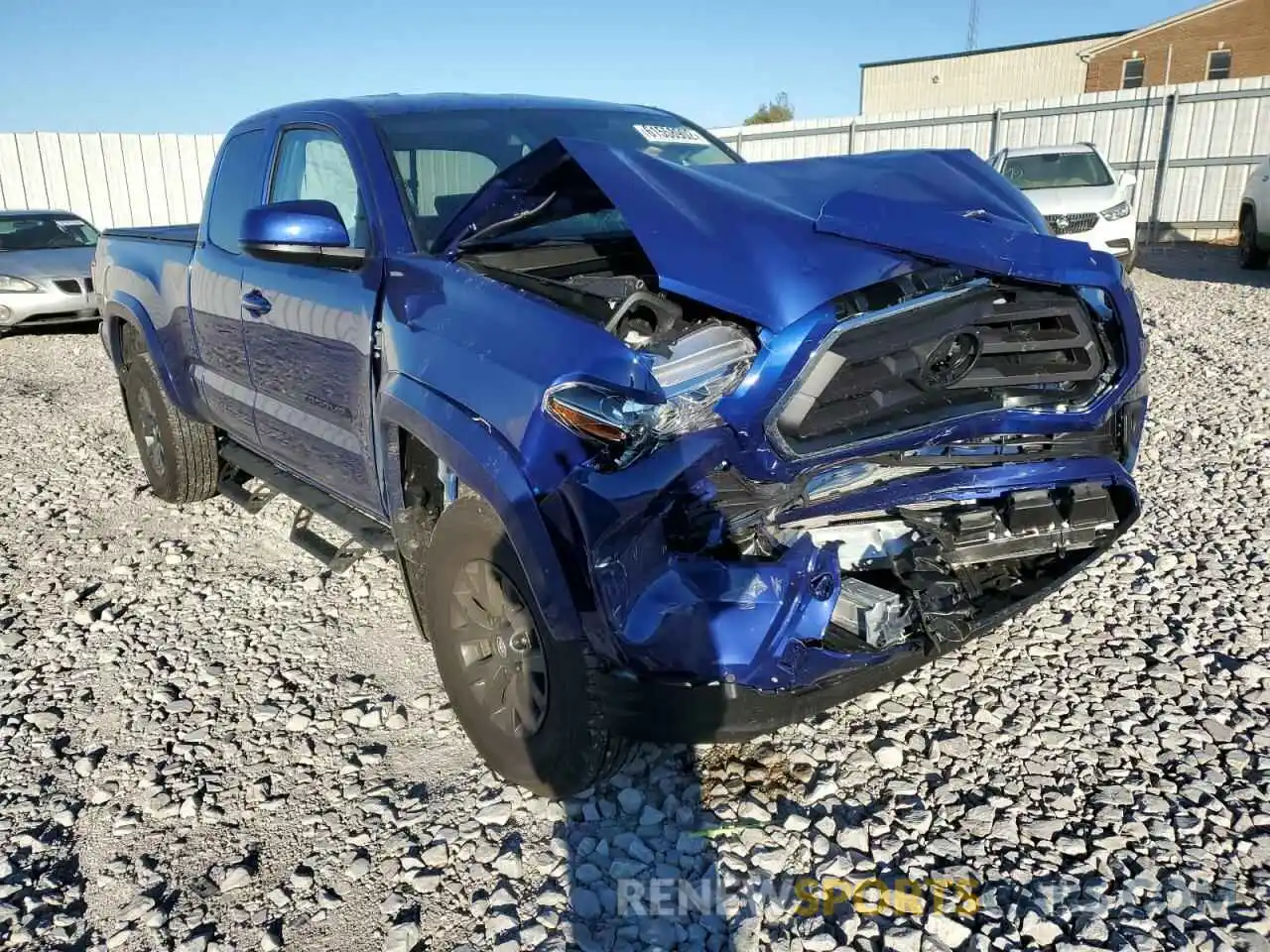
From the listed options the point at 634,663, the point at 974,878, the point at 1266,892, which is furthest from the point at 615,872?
the point at 1266,892

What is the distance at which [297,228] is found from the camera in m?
2.81

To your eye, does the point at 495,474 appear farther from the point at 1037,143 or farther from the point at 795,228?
the point at 1037,143

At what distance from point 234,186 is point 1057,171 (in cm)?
1068

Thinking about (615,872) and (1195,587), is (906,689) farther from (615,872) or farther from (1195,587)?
(1195,587)

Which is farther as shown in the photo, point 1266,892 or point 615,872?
point 615,872

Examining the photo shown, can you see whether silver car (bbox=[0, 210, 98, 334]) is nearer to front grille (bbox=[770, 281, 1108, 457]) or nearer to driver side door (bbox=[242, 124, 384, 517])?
driver side door (bbox=[242, 124, 384, 517])

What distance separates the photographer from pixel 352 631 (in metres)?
3.64

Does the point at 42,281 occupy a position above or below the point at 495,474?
above

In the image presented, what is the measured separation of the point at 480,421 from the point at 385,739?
3.95 feet

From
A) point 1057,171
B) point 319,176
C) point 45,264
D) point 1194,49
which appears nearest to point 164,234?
point 319,176

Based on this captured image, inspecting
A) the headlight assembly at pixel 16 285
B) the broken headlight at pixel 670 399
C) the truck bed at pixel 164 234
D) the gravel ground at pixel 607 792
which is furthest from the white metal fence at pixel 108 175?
the broken headlight at pixel 670 399

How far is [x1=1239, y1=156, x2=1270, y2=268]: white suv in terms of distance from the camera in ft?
36.7

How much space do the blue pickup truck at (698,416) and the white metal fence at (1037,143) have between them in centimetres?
1558

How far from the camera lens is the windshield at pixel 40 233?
11.1 meters
